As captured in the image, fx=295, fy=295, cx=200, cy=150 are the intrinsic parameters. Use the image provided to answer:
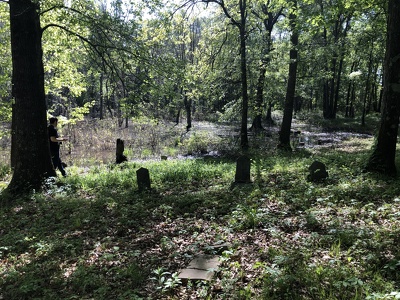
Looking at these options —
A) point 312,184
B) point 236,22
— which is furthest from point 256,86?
point 312,184

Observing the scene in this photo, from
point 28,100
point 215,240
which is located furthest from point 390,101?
point 28,100

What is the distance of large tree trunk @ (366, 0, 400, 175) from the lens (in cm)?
698

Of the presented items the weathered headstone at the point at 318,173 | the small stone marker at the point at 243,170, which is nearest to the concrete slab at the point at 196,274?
the small stone marker at the point at 243,170

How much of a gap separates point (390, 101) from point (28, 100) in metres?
9.89

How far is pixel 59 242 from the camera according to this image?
5617 mm

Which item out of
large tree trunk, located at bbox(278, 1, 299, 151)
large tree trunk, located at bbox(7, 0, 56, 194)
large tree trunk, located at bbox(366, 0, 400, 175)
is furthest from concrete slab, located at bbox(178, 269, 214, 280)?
large tree trunk, located at bbox(278, 1, 299, 151)

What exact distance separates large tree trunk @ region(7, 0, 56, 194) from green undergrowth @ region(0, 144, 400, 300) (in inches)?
33.9

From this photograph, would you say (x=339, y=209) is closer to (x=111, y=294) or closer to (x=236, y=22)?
(x=111, y=294)

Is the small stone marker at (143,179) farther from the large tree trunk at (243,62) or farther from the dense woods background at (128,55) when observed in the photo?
the large tree trunk at (243,62)

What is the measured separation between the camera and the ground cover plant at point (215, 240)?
364 centimetres

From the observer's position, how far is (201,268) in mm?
4113

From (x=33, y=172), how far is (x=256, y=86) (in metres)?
14.3

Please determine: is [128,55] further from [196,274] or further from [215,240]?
[196,274]

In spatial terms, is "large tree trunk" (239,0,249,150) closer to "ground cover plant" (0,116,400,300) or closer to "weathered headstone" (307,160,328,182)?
"ground cover plant" (0,116,400,300)
